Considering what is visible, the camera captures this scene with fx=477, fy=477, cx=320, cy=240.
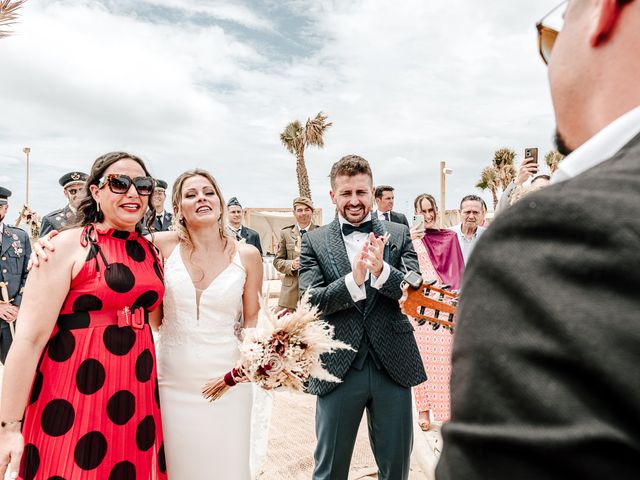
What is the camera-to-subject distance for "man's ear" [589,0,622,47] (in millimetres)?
704

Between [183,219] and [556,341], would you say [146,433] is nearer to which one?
[183,219]

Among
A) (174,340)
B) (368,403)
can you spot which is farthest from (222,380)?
(368,403)

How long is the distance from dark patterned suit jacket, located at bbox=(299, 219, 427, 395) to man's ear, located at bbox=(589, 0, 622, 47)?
7.49 feet

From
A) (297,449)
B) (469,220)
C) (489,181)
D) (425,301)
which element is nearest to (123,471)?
(425,301)

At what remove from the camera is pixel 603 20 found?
71 centimetres

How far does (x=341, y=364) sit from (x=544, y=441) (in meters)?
2.50

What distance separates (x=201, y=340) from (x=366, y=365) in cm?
109

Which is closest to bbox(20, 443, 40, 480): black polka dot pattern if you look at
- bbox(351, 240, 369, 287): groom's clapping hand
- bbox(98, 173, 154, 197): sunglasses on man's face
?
bbox(98, 173, 154, 197): sunglasses on man's face

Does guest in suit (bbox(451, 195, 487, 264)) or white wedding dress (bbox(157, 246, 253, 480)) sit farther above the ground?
guest in suit (bbox(451, 195, 487, 264))

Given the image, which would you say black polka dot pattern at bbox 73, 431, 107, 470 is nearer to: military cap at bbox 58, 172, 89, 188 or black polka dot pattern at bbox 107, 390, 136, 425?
black polka dot pattern at bbox 107, 390, 136, 425

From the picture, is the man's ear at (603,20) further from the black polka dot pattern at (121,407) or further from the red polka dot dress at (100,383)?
the black polka dot pattern at (121,407)

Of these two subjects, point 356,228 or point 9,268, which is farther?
point 9,268

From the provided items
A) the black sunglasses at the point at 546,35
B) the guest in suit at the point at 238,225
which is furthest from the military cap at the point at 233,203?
the black sunglasses at the point at 546,35

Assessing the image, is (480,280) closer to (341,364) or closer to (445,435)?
(445,435)
